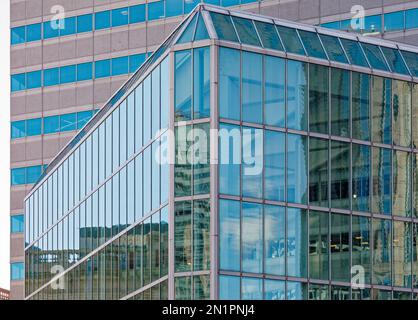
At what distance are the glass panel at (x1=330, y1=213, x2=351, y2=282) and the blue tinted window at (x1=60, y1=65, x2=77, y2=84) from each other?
41022mm

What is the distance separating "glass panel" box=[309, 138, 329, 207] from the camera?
34.0m

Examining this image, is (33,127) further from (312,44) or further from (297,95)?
(297,95)

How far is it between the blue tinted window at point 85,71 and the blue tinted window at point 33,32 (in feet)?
13.9

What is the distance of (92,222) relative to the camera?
1679 inches

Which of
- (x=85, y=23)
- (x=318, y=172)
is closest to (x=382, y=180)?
(x=318, y=172)

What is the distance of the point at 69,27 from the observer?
73.3 metres

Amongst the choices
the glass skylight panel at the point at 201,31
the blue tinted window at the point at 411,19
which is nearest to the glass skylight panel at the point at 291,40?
the glass skylight panel at the point at 201,31

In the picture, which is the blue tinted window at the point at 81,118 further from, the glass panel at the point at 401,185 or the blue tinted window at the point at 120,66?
the glass panel at the point at 401,185

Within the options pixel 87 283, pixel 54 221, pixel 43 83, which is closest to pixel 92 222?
pixel 87 283

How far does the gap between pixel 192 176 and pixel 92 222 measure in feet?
36.8

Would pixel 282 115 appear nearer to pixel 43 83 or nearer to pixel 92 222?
pixel 92 222

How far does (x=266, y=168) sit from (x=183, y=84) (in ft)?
11.8

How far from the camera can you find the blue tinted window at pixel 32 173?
73188mm
